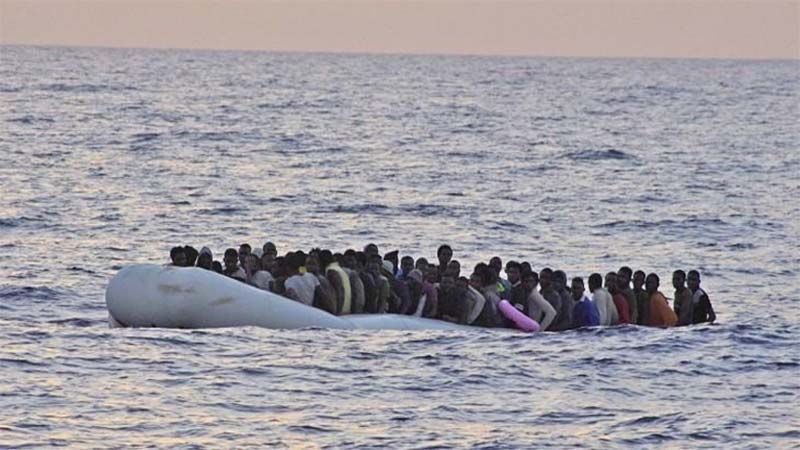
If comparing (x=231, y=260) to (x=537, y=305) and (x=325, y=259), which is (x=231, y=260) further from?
(x=537, y=305)

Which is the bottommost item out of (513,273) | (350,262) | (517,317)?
(517,317)

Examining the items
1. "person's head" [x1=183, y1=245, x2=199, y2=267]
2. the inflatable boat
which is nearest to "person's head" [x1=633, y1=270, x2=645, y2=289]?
the inflatable boat

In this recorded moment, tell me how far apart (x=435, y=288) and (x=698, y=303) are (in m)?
3.25

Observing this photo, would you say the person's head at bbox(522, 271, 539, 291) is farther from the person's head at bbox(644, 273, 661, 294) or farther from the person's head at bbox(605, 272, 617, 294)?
the person's head at bbox(644, 273, 661, 294)

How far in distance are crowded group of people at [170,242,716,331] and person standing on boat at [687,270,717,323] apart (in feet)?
1.56

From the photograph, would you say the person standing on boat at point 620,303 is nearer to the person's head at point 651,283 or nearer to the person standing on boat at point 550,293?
the person's head at point 651,283

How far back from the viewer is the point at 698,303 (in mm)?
23875

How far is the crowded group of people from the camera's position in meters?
22.7

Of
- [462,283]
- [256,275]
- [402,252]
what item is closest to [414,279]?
[462,283]

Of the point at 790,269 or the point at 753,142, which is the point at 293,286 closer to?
the point at 790,269

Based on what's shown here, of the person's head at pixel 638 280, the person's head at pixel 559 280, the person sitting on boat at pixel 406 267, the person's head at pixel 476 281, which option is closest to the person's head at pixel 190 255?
the person sitting on boat at pixel 406 267

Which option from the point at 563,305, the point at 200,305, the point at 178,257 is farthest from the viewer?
the point at 563,305

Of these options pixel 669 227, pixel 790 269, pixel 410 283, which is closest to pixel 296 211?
pixel 669 227

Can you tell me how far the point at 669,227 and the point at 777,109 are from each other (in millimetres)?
64108
